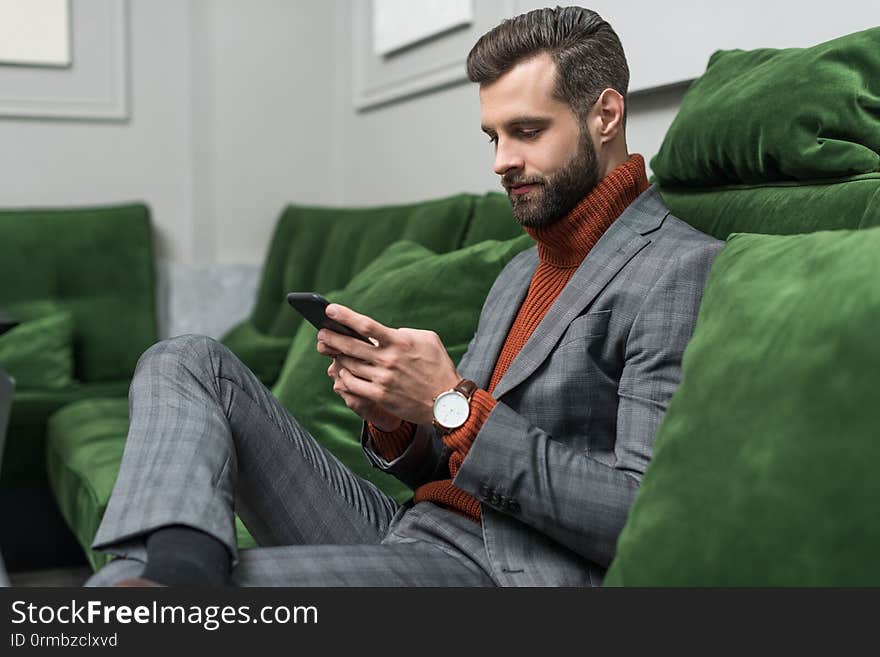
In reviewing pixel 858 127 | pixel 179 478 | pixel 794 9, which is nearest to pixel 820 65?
pixel 858 127

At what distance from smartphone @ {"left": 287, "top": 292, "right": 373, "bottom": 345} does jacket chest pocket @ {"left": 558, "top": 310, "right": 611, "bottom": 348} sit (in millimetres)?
221

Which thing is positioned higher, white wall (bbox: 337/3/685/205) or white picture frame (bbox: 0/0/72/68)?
white picture frame (bbox: 0/0/72/68)

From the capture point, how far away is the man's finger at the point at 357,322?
1.09 metres

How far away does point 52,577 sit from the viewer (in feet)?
8.68

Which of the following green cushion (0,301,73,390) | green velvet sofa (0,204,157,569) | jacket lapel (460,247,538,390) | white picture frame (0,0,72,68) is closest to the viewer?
jacket lapel (460,247,538,390)

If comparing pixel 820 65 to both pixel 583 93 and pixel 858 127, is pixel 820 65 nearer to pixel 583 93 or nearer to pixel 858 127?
pixel 858 127

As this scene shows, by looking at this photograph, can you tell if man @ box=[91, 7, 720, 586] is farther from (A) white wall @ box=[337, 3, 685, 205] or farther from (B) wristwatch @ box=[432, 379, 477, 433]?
(A) white wall @ box=[337, 3, 685, 205]

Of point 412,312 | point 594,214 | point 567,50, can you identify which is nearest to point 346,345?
point 594,214

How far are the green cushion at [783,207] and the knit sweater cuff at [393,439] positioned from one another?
1.55 ft

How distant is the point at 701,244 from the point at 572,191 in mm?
180

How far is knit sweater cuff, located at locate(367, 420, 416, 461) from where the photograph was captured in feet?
4.36

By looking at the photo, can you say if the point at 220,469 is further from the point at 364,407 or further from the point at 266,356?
the point at 266,356

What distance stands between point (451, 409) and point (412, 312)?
62 cm

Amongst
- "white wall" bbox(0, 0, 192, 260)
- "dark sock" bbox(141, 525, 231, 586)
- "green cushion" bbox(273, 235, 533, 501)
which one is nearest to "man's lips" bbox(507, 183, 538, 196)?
"green cushion" bbox(273, 235, 533, 501)
